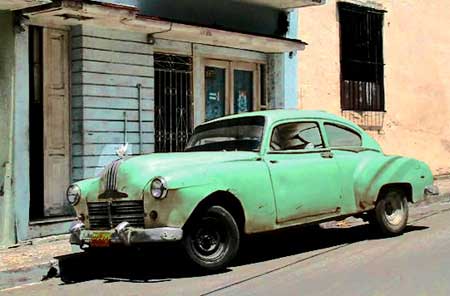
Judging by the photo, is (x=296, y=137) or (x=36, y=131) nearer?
(x=296, y=137)

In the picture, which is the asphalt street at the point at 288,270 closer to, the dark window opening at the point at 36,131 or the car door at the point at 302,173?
the car door at the point at 302,173

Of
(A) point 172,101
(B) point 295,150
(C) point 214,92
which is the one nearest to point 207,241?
(B) point 295,150

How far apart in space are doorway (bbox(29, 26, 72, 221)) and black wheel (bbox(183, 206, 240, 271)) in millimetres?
3804

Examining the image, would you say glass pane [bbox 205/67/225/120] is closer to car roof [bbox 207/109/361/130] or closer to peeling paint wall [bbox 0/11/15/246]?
car roof [bbox 207/109/361/130]

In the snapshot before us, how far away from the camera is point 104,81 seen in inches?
441

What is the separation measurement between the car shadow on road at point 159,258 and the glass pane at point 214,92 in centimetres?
397

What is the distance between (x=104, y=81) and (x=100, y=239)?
166 inches

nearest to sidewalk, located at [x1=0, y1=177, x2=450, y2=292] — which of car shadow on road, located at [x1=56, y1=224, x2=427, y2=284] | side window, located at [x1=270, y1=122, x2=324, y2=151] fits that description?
car shadow on road, located at [x1=56, y1=224, x2=427, y2=284]

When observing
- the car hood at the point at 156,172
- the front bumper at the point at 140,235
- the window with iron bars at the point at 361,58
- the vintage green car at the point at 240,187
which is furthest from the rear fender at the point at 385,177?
the window with iron bars at the point at 361,58

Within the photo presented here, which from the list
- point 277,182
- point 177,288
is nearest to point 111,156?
point 277,182

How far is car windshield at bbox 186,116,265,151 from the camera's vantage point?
28.0ft

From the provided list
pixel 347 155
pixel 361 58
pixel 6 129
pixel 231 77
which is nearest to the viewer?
pixel 347 155

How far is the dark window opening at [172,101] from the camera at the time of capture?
1238 centimetres

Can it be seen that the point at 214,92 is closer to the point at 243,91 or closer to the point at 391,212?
the point at 243,91
